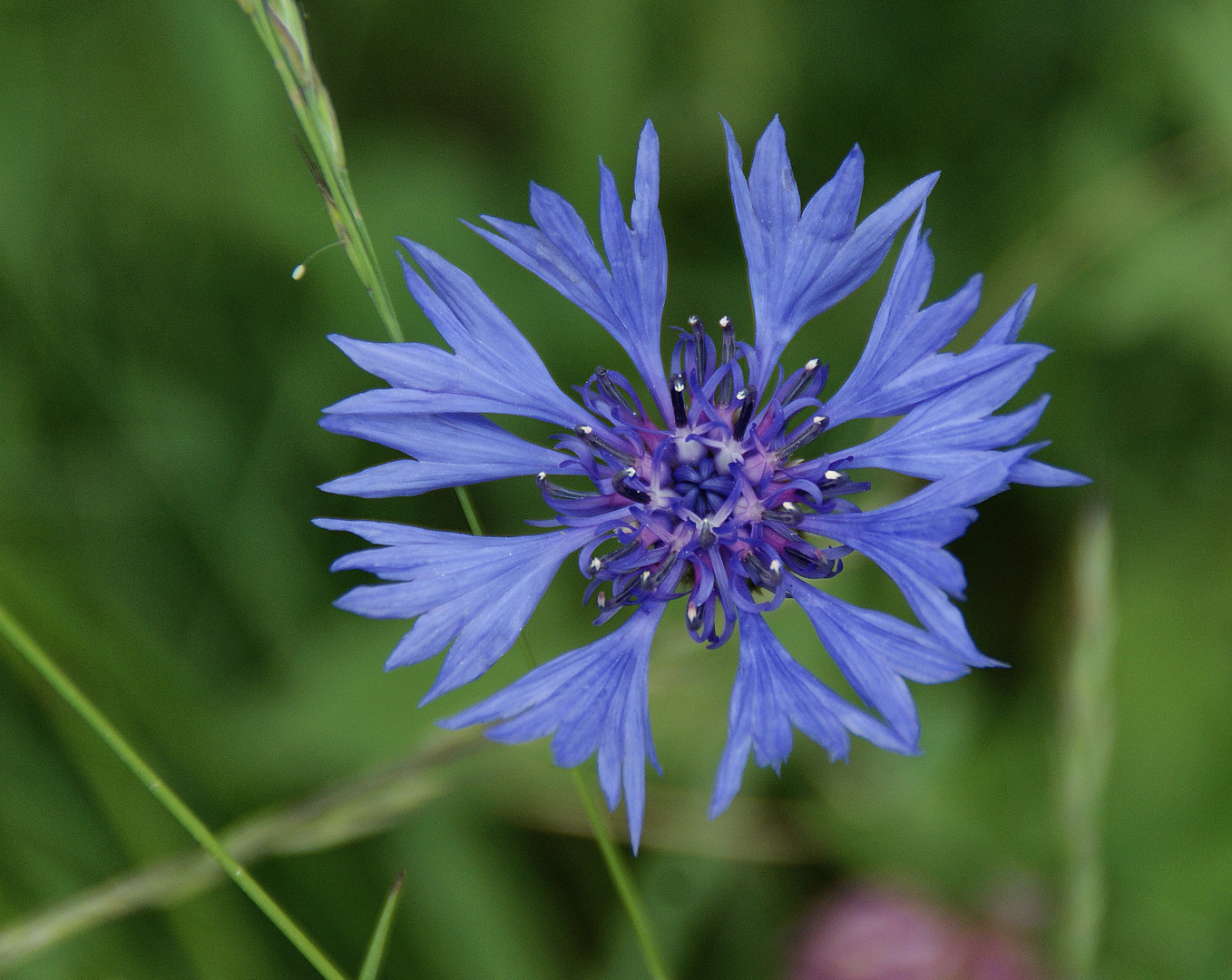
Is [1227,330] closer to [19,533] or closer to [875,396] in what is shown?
[875,396]

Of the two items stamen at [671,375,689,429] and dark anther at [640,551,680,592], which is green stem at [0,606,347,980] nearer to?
dark anther at [640,551,680,592]

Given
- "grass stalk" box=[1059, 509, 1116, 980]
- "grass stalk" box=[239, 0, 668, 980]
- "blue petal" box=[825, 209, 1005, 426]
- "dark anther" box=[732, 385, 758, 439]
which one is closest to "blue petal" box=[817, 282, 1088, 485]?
"blue petal" box=[825, 209, 1005, 426]

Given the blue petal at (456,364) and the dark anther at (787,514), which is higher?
the blue petal at (456,364)

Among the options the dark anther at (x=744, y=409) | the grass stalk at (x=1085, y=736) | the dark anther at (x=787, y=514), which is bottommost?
the grass stalk at (x=1085, y=736)

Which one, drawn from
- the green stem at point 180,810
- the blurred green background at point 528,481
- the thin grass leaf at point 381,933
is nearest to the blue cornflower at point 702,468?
the thin grass leaf at point 381,933

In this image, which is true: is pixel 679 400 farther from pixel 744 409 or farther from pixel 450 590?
pixel 450 590

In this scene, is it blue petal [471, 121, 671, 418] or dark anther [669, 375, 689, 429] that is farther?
dark anther [669, 375, 689, 429]

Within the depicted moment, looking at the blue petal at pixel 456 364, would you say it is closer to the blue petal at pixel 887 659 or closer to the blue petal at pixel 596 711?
the blue petal at pixel 596 711
